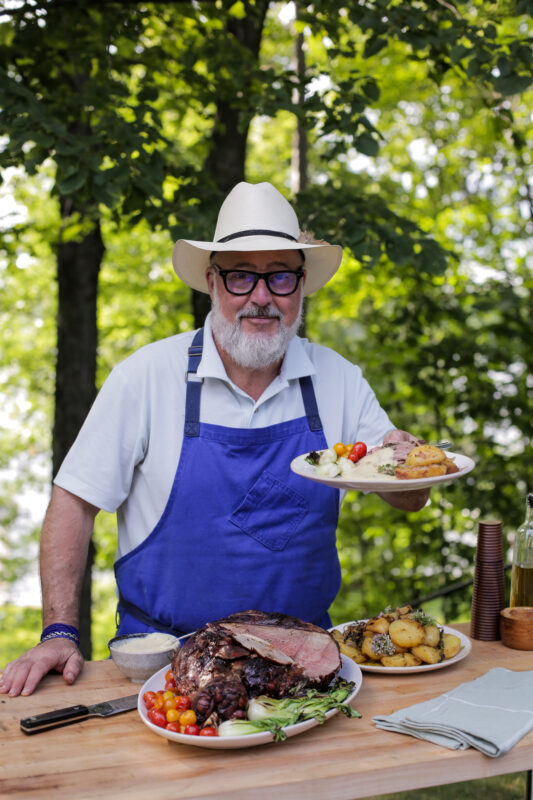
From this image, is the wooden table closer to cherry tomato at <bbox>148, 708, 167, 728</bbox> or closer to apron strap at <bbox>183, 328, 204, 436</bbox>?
cherry tomato at <bbox>148, 708, 167, 728</bbox>

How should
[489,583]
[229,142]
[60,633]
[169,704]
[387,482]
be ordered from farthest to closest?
[229,142]
[489,583]
[60,633]
[387,482]
[169,704]

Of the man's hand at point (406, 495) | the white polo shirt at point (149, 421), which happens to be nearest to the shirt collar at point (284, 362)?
the white polo shirt at point (149, 421)

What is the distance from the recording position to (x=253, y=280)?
Answer: 267 centimetres

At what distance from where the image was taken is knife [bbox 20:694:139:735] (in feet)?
5.99

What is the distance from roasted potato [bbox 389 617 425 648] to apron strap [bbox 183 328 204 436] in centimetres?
90

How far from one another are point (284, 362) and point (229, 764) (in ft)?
4.96

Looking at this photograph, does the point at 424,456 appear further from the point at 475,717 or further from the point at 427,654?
the point at 475,717

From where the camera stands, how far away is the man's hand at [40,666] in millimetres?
2084

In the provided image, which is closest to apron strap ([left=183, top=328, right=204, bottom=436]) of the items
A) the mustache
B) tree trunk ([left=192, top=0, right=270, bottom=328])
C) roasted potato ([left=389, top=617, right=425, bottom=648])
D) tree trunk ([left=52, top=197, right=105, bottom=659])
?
the mustache

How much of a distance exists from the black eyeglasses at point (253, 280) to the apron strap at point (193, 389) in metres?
0.25

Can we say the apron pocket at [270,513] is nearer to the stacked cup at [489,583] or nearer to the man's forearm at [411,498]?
the man's forearm at [411,498]

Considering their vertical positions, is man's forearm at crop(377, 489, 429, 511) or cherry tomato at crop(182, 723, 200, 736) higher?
man's forearm at crop(377, 489, 429, 511)

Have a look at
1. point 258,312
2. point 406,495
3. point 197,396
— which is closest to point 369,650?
point 406,495

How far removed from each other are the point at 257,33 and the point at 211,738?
4578 mm
